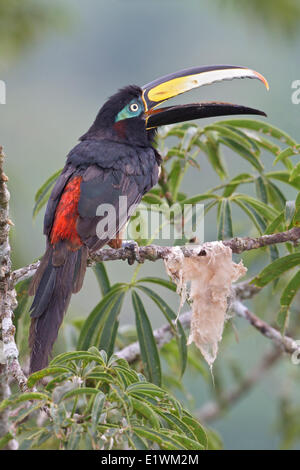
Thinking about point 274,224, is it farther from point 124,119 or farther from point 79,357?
point 124,119

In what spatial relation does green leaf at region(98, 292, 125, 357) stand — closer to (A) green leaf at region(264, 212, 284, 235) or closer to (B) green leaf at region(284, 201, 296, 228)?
(A) green leaf at region(264, 212, 284, 235)

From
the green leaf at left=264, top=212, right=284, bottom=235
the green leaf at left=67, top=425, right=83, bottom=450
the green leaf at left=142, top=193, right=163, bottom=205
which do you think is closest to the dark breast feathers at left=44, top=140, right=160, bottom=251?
the green leaf at left=142, top=193, right=163, bottom=205

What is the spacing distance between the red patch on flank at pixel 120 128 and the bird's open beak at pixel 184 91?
133mm

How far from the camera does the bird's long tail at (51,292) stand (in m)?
2.17

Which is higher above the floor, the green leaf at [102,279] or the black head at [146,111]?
the black head at [146,111]

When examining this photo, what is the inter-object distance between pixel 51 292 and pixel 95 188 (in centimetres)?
58

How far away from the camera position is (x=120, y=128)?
3215 mm

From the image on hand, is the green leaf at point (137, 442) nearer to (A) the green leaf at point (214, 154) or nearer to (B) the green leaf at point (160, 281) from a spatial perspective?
(B) the green leaf at point (160, 281)

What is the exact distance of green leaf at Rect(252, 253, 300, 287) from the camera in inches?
92.1

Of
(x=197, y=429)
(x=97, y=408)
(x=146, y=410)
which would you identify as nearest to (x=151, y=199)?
(x=197, y=429)

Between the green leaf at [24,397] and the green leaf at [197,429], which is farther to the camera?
the green leaf at [197,429]

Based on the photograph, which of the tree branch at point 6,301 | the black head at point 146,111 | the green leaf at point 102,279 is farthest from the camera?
the black head at point 146,111

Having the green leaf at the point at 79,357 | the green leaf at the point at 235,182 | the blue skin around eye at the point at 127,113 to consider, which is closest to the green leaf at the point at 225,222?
the green leaf at the point at 235,182

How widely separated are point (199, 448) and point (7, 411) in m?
0.60
